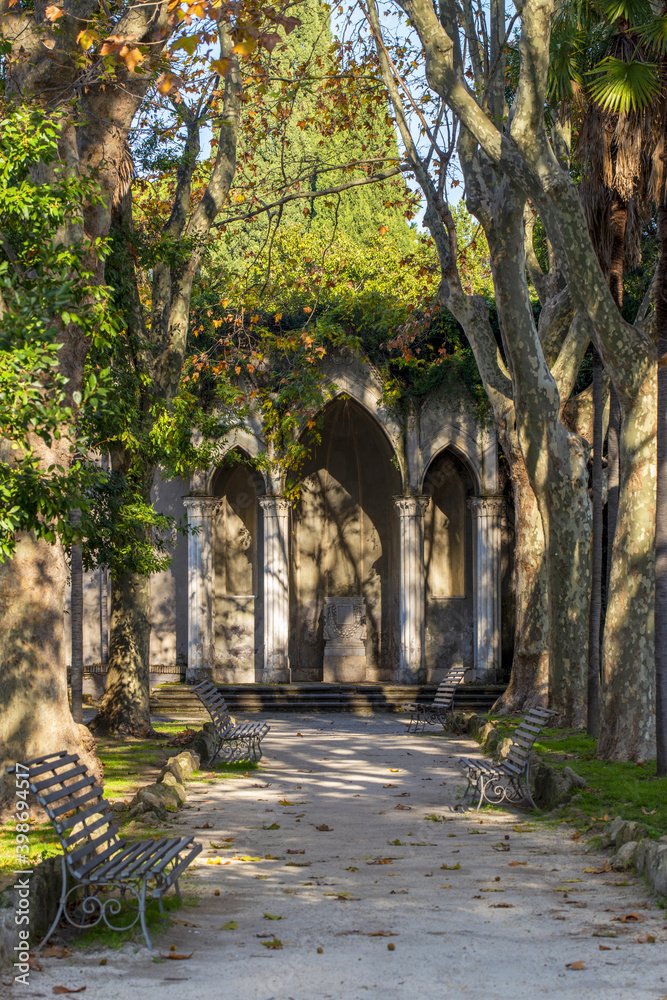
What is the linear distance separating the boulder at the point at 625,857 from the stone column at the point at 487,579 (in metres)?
14.5

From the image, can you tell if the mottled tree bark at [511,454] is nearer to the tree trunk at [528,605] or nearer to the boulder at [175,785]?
the tree trunk at [528,605]

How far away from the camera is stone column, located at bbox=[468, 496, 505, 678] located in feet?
68.4

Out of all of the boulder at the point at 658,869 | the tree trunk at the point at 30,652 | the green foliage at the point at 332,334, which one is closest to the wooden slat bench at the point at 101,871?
the boulder at the point at 658,869

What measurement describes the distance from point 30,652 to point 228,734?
3.77 m

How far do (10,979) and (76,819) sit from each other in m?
1.10

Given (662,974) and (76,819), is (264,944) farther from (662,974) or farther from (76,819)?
(662,974)

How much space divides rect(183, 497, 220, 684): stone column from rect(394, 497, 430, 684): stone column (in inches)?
157

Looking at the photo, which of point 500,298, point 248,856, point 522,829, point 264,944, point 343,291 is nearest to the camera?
point 264,944

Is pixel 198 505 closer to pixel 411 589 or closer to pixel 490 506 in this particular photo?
→ pixel 411 589

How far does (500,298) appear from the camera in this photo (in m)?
11.7

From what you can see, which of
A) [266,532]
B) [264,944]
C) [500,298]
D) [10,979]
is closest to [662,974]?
[264,944]

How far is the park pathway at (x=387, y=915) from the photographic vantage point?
4.34m

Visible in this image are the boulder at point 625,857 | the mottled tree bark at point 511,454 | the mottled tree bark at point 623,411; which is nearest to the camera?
the boulder at point 625,857

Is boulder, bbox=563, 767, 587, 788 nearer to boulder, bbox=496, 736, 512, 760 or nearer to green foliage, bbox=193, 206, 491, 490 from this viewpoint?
boulder, bbox=496, 736, 512, 760
